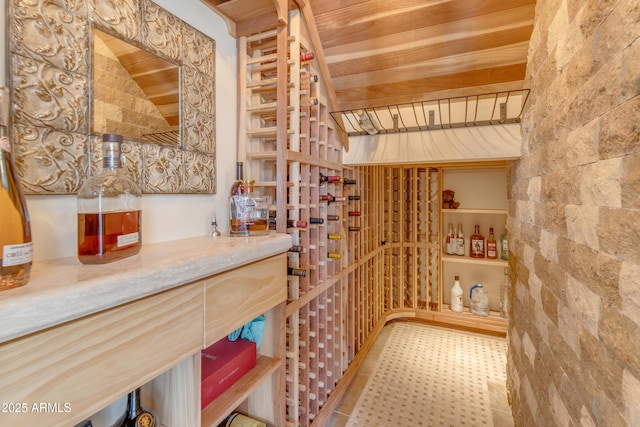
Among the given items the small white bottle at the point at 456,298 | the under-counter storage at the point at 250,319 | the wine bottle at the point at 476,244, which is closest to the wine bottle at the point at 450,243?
the wine bottle at the point at 476,244

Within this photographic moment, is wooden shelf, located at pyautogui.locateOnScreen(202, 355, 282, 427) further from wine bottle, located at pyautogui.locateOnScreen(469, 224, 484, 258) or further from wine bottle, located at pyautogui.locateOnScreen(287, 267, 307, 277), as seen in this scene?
wine bottle, located at pyautogui.locateOnScreen(469, 224, 484, 258)

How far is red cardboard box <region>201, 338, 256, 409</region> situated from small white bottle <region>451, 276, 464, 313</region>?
2.37m

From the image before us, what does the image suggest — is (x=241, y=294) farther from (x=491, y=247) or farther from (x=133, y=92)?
(x=491, y=247)

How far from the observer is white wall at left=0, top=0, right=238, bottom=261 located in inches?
24.9

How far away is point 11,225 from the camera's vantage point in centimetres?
45

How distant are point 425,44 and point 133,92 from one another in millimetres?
1238

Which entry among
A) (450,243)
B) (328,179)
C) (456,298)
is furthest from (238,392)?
(450,243)

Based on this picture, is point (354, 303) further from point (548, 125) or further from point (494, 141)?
point (548, 125)

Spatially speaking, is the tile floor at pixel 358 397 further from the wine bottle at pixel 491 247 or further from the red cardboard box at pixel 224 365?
the wine bottle at pixel 491 247

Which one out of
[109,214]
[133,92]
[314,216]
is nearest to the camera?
[109,214]

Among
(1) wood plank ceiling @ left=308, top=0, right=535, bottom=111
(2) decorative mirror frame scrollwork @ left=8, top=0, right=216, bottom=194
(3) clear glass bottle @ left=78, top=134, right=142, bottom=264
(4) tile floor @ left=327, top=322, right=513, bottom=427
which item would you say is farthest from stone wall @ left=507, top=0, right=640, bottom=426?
(2) decorative mirror frame scrollwork @ left=8, top=0, right=216, bottom=194

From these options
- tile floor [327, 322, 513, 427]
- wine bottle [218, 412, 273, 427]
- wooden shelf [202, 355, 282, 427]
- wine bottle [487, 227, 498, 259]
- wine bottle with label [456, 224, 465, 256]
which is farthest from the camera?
wine bottle with label [456, 224, 465, 256]

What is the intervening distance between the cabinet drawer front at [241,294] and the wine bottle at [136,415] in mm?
232

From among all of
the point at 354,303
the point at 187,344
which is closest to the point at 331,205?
the point at 354,303
